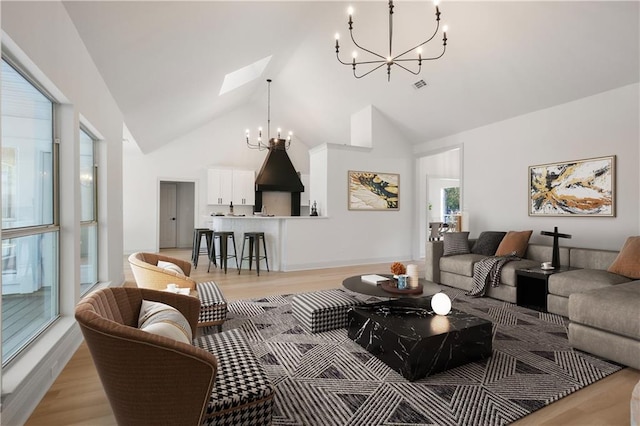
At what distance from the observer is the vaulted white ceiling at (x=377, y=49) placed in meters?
3.23

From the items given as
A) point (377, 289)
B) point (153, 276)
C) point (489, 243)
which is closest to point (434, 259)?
point (489, 243)

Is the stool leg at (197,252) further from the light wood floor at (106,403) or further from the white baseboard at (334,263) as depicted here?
the light wood floor at (106,403)

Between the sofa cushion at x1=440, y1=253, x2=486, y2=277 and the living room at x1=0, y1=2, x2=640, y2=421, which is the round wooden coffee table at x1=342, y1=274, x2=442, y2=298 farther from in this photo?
the living room at x1=0, y1=2, x2=640, y2=421

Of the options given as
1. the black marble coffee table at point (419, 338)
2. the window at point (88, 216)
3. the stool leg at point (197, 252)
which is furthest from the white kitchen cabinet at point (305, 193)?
the black marble coffee table at point (419, 338)

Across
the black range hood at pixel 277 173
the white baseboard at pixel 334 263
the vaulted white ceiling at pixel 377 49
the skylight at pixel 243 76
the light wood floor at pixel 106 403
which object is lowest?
the light wood floor at pixel 106 403

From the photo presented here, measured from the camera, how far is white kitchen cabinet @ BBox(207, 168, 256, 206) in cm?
869

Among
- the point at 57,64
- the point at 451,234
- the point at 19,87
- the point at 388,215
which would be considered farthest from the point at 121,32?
the point at 388,215

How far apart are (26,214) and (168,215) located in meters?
7.66

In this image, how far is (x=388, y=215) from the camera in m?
7.09

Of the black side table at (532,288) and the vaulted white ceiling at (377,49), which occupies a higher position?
the vaulted white ceiling at (377,49)

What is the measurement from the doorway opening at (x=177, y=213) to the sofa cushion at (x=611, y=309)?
890cm

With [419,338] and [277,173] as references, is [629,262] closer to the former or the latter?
[419,338]

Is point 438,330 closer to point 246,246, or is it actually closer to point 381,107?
point 246,246

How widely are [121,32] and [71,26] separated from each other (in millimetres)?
383
